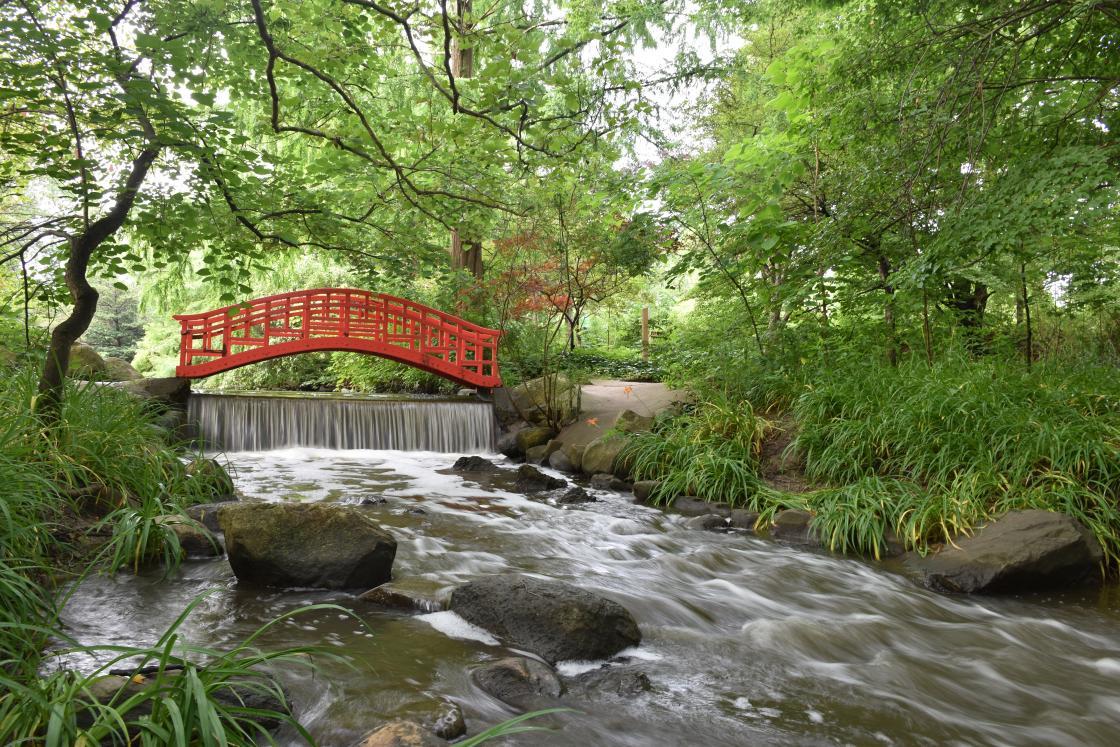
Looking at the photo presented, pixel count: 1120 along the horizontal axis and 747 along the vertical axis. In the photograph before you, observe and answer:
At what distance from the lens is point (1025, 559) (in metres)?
4.20

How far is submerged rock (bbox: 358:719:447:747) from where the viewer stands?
2012 mm

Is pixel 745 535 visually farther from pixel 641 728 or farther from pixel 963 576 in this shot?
pixel 641 728

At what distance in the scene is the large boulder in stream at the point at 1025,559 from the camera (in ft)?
13.8

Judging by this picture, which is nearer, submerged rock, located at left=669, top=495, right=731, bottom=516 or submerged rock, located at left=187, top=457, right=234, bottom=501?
submerged rock, located at left=187, top=457, right=234, bottom=501

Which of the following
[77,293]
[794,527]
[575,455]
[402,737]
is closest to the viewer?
[402,737]

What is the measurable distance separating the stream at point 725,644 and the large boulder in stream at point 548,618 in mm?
99

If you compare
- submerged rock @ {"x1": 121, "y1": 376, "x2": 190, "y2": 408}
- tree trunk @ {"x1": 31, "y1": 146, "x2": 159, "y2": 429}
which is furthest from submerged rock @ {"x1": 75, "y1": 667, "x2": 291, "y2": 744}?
submerged rock @ {"x1": 121, "y1": 376, "x2": 190, "y2": 408}

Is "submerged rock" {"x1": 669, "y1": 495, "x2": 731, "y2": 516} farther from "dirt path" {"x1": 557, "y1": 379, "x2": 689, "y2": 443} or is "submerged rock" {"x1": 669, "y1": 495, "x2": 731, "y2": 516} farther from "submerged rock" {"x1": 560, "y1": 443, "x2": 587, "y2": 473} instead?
"dirt path" {"x1": 557, "y1": 379, "x2": 689, "y2": 443}

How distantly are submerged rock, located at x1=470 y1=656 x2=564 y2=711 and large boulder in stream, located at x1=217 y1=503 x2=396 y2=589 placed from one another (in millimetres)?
1283

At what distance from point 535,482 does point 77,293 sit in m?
4.90

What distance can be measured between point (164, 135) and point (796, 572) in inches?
193

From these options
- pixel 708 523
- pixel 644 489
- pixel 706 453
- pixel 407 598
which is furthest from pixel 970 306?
pixel 407 598

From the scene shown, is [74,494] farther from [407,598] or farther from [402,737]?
[402,737]

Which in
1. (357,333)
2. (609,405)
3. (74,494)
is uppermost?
(357,333)
